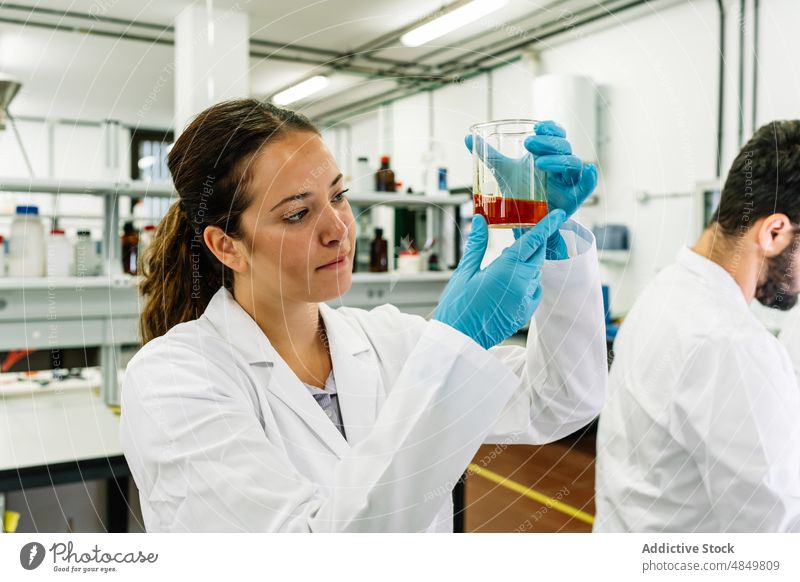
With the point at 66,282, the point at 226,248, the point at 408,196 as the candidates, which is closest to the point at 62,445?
the point at 66,282

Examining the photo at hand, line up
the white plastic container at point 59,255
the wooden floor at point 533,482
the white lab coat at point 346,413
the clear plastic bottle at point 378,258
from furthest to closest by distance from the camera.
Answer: the clear plastic bottle at point 378,258
the wooden floor at point 533,482
the white plastic container at point 59,255
the white lab coat at point 346,413

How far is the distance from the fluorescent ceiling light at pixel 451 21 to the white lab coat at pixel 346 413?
0.43m

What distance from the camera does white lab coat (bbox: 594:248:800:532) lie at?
0.94 meters

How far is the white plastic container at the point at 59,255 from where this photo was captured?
2.21 m

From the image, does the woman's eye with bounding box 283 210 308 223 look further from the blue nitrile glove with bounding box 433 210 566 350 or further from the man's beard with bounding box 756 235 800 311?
the man's beard with bounding box 756 235 800 311

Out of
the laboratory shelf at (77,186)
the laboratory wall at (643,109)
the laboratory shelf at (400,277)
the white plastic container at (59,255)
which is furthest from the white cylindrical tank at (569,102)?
the white plastic container at (59,255)

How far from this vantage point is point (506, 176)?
77 cm

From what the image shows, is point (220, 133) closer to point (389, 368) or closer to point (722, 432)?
point (389, 368)

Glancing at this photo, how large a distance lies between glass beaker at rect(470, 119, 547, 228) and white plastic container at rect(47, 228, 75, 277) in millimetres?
1871

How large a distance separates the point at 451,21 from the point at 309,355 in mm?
617

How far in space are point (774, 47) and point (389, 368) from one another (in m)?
1.00

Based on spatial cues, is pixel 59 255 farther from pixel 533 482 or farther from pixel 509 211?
pixel 533 482

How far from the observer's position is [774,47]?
4.17ft
